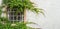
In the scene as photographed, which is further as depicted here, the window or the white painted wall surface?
the white painted wall surface

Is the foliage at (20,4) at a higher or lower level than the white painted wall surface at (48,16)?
higher

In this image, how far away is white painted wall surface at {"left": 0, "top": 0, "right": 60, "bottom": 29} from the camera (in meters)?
7.95

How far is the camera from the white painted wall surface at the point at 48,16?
7.95 m

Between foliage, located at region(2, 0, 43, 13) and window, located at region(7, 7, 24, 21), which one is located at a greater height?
foliage, located at region(2, 0, 43, 13)

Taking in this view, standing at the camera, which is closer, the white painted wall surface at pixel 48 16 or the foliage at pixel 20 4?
the foliage at pixel 20 4

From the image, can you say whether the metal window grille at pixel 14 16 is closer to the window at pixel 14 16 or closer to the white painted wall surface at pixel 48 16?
the window at pixel 14 16

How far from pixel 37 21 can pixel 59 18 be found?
80 cm

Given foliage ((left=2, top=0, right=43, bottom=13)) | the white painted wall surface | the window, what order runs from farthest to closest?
the white painted wall surface
the window
foliage ((left=2, top=0, right=43, bottom=13))

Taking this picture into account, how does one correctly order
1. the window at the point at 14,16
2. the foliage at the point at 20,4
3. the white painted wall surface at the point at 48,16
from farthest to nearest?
the white painted wall surface at the point at 48,16
the window at the point at 14,16
the foliage at the point at 20,4

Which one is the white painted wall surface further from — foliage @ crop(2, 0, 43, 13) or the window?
foliage @ crop(2, 0, 43, 13)

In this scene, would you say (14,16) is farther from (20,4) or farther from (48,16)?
(48,16)

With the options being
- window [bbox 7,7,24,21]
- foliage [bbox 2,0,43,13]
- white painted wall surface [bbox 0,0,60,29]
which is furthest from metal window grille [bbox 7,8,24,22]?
foliage [bbox 2,0,43,13]

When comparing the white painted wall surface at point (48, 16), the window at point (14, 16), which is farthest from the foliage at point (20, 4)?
the white painted wall surface at point (48, 16)

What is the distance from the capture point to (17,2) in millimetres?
6883
